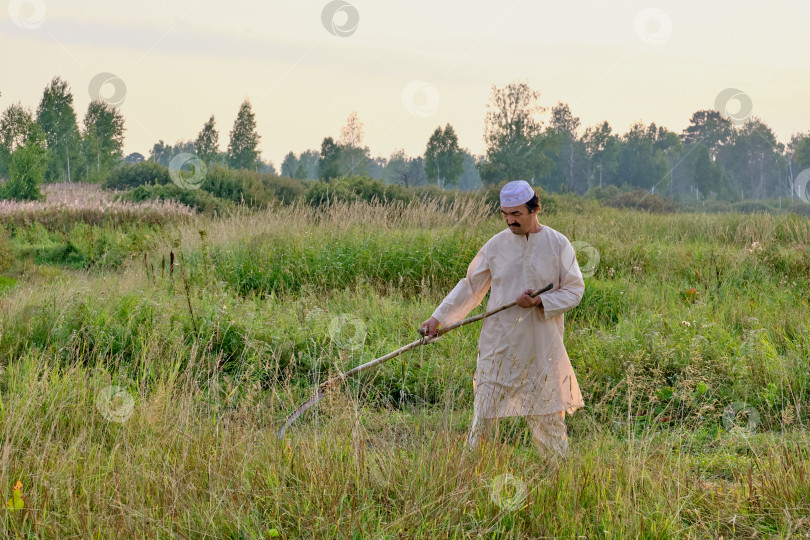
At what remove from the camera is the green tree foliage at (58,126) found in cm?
4759

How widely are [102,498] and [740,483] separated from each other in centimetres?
292

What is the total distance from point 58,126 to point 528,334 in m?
50.1

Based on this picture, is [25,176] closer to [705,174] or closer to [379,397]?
[379,397]

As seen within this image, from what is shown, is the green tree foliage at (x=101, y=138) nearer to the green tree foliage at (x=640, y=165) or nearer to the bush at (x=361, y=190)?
the bush at (x=361, y=190)

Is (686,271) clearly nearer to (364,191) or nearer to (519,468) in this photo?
(519,468)

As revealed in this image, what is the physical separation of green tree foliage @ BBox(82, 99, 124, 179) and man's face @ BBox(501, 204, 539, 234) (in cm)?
4647

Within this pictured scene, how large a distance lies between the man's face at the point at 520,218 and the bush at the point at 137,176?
3159 cm

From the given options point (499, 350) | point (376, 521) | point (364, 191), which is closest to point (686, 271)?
point (499, 350)

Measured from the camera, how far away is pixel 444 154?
191ft

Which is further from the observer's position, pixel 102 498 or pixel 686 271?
pixel 686 271

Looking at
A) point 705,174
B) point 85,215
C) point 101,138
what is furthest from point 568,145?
point 85,215

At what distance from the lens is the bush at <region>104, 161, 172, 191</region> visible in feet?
111

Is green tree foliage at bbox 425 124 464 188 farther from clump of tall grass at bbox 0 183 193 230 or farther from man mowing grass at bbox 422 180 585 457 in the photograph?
man mowing grass at bbox 422 180 585 457

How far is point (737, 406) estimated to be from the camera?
17.4 ft
